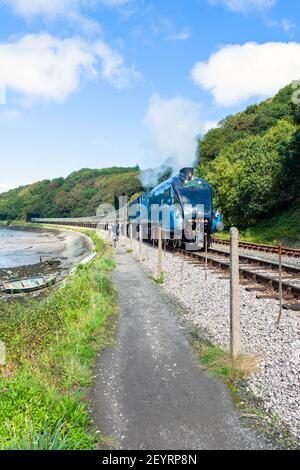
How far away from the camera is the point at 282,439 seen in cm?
425

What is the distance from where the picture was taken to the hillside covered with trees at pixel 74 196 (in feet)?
428

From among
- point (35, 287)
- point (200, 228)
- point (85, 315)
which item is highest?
point (200, 228)

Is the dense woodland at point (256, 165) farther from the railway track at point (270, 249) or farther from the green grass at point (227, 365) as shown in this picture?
the green grass at point (227, 365)

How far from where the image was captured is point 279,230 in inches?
1164

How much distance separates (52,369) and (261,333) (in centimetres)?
410

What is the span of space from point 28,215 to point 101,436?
576 feet

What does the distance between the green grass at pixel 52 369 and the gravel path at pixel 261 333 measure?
233 cm

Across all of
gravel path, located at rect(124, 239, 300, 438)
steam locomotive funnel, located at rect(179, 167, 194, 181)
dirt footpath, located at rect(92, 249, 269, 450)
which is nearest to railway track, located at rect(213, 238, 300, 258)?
steam locomotive funnel, located at rect(179, 167, 194, 181)

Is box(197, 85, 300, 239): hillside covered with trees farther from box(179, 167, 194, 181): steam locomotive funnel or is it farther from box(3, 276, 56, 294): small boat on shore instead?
box(3, 276, 56, 294): small boat on shore

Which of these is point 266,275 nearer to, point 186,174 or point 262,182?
point 186,174

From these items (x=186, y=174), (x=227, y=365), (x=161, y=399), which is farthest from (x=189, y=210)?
(x=161, y=399)

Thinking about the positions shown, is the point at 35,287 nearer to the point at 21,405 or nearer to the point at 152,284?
the point at 152,284
